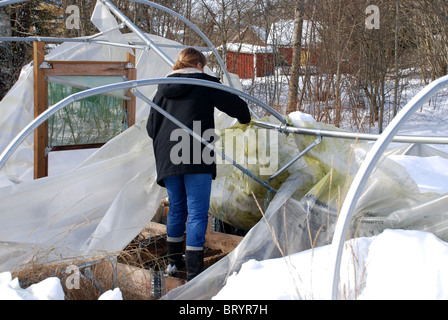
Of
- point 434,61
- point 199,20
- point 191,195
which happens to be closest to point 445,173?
point 191,195

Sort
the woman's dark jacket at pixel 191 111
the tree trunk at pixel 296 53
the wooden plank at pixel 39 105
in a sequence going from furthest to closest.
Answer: the tree trunk at pixel 296 53 < the wooden plank at pixel 39 105 < the woman's dark jacket at pixel 191 111

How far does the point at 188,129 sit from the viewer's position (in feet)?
11.0

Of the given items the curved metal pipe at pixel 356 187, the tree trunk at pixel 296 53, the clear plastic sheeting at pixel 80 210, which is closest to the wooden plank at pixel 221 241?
the clear plastic sheeting at pixel 80 210

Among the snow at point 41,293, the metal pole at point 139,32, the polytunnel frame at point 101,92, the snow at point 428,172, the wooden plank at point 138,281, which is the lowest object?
the wooden plank at point 138,281

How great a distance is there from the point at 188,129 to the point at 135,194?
932 millimetres

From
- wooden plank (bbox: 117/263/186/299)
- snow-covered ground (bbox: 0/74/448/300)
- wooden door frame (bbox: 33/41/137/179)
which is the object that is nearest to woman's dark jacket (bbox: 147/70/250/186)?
wooden plank (bbox: 117/263/186/299)

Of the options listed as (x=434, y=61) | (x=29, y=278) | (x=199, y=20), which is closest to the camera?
(x=29, y=278)

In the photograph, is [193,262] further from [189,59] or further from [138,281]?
[189,59]

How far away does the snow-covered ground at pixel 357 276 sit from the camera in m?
2.21

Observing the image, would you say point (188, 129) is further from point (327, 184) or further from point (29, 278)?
point (29, 278)

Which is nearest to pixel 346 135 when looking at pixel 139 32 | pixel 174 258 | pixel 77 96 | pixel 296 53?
pixel 174 258

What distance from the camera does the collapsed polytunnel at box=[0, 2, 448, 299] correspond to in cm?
321

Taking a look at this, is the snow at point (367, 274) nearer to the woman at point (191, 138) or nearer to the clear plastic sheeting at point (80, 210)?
the woman at point (191, 138)

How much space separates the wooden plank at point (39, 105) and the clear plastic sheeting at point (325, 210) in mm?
2468
